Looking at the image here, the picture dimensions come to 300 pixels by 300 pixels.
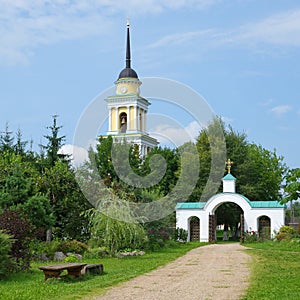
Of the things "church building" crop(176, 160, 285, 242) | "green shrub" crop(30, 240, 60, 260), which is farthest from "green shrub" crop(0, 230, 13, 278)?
"church building" crop(176, 160, 285, 242)

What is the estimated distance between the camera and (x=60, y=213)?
84.2 feet

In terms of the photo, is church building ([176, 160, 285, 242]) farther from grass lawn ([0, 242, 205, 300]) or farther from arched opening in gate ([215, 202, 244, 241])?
grass lawn ([0, 242, 205, 300])

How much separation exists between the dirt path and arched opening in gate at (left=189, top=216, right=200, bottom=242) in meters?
17.3

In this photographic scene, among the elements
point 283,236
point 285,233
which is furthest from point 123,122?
point 283,236

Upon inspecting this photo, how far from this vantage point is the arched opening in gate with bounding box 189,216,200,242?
33.5 meters

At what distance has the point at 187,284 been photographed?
1178 cm

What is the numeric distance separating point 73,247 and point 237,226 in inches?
904

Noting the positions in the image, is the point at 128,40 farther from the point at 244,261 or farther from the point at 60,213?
the point at 244,261

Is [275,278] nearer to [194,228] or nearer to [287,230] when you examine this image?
[287,230]

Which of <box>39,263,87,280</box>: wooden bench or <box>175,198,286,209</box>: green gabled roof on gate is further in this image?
<box>175,198,286,209</box>: green gabled roof on gate

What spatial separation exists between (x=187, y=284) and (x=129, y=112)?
32551mm

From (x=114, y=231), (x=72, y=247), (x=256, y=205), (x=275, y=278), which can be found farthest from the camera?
(x=256, y=205)

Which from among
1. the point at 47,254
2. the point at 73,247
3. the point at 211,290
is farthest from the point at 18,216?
the point at 211,290

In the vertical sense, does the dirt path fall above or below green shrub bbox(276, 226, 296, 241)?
below
